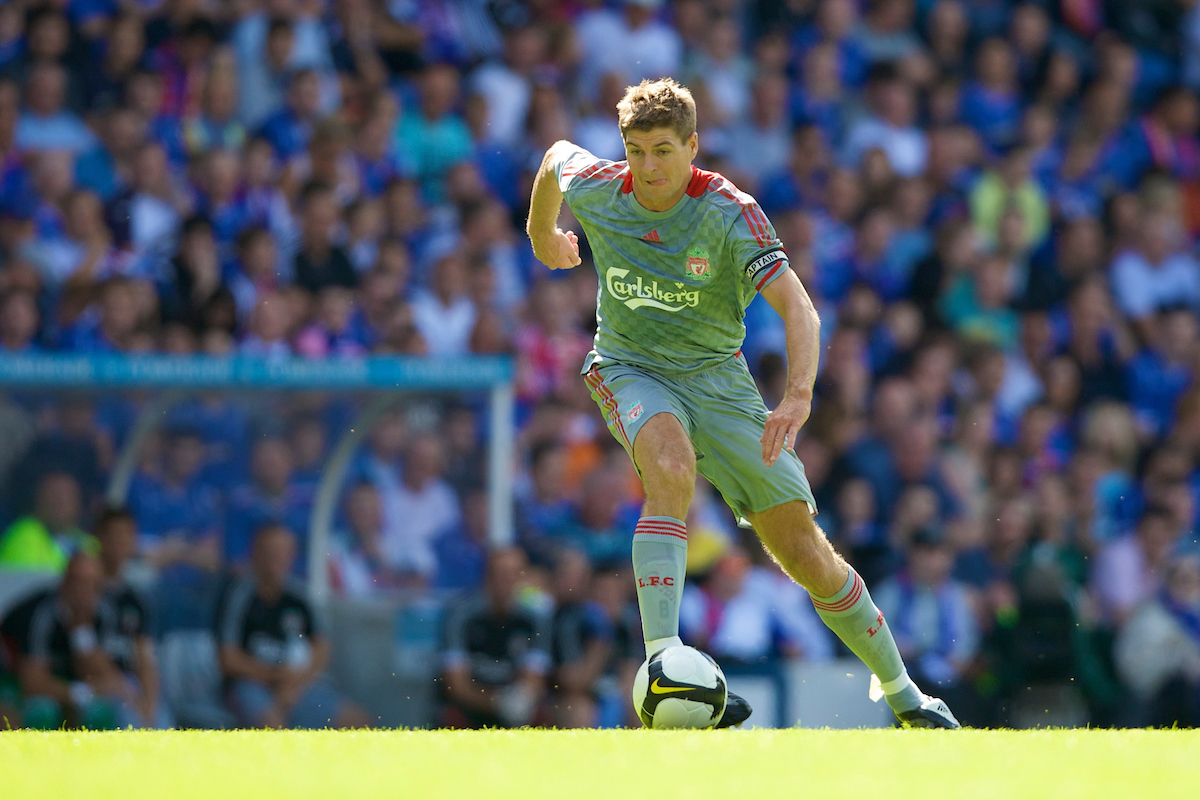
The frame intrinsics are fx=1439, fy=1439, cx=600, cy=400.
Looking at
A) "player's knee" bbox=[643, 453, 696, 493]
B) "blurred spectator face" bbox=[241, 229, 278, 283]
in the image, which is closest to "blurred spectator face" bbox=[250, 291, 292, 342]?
"blurred spectator face" bbox=[241, 229, 278, 283]

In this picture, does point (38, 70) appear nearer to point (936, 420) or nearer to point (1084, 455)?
point (936, 420)

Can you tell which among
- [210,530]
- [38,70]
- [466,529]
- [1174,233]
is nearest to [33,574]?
[210,530]

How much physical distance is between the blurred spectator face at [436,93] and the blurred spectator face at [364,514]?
164 inches

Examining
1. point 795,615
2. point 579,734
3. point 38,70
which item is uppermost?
point 38,70

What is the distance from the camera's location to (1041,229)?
13.2m

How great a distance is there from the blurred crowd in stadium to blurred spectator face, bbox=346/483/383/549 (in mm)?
26

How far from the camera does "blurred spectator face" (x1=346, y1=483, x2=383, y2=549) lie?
9484 mm

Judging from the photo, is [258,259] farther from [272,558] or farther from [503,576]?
[503,576]

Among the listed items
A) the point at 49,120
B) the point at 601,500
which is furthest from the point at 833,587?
the point at 49,120

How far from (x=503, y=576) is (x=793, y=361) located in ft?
13.6

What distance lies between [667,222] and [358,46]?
7.86 meters

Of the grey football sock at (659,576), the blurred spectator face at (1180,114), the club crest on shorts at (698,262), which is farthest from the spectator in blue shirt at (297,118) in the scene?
the blurred spectator face at (1180,114)

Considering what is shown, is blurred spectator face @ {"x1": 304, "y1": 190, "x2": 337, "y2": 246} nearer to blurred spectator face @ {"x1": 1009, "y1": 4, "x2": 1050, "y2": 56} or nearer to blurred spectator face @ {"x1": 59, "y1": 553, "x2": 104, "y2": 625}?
blurred spectator face @ {"x1": 59, "y1": 553, "x2": 104, "y2": 625}

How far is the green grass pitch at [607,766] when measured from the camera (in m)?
3.58
